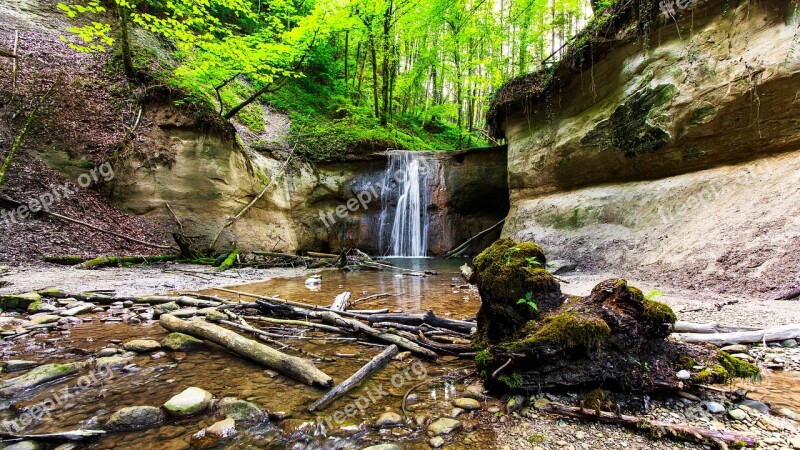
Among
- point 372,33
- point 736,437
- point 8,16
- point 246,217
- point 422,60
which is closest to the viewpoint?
point 736,437

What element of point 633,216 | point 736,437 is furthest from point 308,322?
point 633,216

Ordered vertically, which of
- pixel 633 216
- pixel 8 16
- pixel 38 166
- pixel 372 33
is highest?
pixel 372 33

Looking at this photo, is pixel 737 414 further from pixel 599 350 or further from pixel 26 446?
pixel 26 446

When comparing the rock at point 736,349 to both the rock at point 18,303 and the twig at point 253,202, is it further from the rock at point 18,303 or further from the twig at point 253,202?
the twig at point 253,202

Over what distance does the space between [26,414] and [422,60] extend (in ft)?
75.4

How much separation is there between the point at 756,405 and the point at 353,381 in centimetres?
254

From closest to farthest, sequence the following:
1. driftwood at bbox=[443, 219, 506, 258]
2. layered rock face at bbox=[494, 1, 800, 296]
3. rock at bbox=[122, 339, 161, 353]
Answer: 1. rock at bbox=[122, 339, 161, 353]
2. layered rock face at bbox=[494, 1, 800, 296]
3. driftwood at bbox=[443, 219, 506, 258]

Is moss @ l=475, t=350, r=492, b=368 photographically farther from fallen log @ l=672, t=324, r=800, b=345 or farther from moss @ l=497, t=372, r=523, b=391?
fallen log @ l=672, t=324, r=800, b=345

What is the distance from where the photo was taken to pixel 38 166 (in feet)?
28.2

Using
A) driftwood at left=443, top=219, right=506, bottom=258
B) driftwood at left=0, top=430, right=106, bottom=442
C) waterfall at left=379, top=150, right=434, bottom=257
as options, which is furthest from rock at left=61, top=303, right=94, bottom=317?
driftwood at left=443, top=219, right=506, bottom=258

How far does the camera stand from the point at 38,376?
101 inches

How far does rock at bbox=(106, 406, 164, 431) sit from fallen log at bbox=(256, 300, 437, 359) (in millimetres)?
1866

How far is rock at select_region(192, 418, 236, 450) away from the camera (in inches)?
76.7

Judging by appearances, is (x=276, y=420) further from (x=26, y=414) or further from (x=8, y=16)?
(x=8, y=16)
